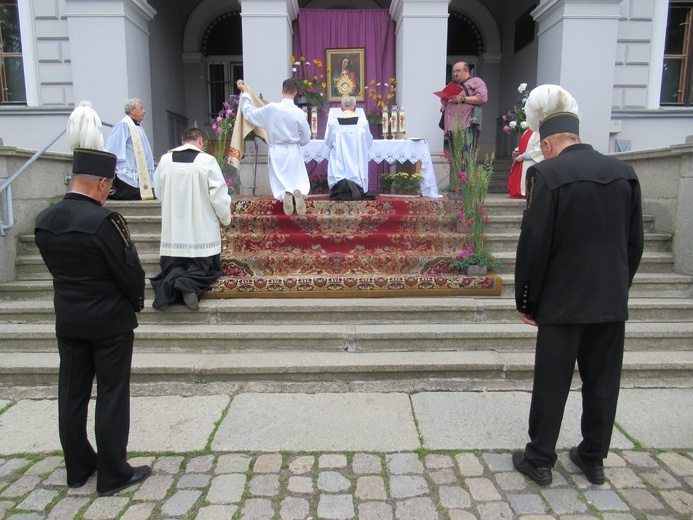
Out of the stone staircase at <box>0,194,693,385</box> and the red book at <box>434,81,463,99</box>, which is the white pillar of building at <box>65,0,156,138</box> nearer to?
the stone staircase at <box>0,194,693,385</box>

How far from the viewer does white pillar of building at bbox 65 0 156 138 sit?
816 centimetres

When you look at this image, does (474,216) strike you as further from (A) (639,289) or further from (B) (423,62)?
(B) (423,62)

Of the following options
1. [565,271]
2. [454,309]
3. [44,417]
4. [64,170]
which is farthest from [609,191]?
[64,170]

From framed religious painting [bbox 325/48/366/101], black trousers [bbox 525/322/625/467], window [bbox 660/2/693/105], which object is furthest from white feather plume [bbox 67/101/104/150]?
window [bbox 660/2/693/105]

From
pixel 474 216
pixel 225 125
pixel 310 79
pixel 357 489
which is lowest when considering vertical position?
pixel 357 489

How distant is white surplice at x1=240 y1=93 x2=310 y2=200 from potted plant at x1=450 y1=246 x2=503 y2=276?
2.34 metres

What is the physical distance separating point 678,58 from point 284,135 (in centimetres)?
784

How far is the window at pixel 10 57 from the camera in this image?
907 cm

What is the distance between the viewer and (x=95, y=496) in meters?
2.69

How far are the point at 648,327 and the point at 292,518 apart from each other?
12.1 feet

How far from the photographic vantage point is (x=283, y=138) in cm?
661

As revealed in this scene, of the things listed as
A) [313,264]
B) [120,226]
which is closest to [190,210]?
[313,264]

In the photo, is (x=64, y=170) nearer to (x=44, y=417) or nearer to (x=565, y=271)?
(x=44, y=417)

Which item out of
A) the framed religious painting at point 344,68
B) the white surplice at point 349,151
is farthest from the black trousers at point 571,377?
the framed religious painting at point 344,68
